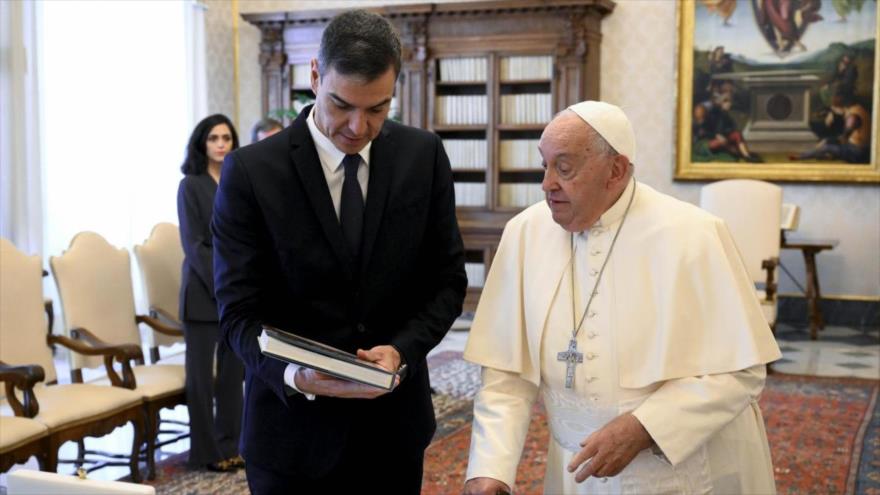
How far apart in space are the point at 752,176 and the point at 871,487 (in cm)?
579

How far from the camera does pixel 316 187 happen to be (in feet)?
7.02

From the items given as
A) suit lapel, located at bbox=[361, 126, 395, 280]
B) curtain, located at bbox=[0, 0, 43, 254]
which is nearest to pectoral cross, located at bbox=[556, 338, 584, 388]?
suit lapel, located at bbox=[361, 126, 395, 280]

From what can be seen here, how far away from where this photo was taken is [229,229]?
2.15 meters

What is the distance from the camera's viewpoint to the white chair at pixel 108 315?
17.0 ft

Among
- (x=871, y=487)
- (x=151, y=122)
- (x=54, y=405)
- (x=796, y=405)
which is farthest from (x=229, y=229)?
(x=151, y=122)

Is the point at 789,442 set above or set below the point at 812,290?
below

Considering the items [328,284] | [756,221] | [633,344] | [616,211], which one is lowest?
[756,221]

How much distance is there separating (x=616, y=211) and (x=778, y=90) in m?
8.40

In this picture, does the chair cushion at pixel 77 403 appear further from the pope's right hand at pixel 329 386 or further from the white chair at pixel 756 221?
the white chair at pixel 756 221

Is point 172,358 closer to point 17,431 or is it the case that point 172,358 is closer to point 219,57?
point 219,57

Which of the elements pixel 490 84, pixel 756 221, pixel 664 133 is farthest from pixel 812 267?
pixel 490 84

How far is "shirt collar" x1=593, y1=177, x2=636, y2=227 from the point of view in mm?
2480

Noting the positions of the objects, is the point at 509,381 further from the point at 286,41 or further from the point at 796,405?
the point at 286,41

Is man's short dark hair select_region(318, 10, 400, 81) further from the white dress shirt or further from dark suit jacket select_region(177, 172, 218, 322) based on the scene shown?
dark suit jacket select_region(177, 172, 218, 322)
